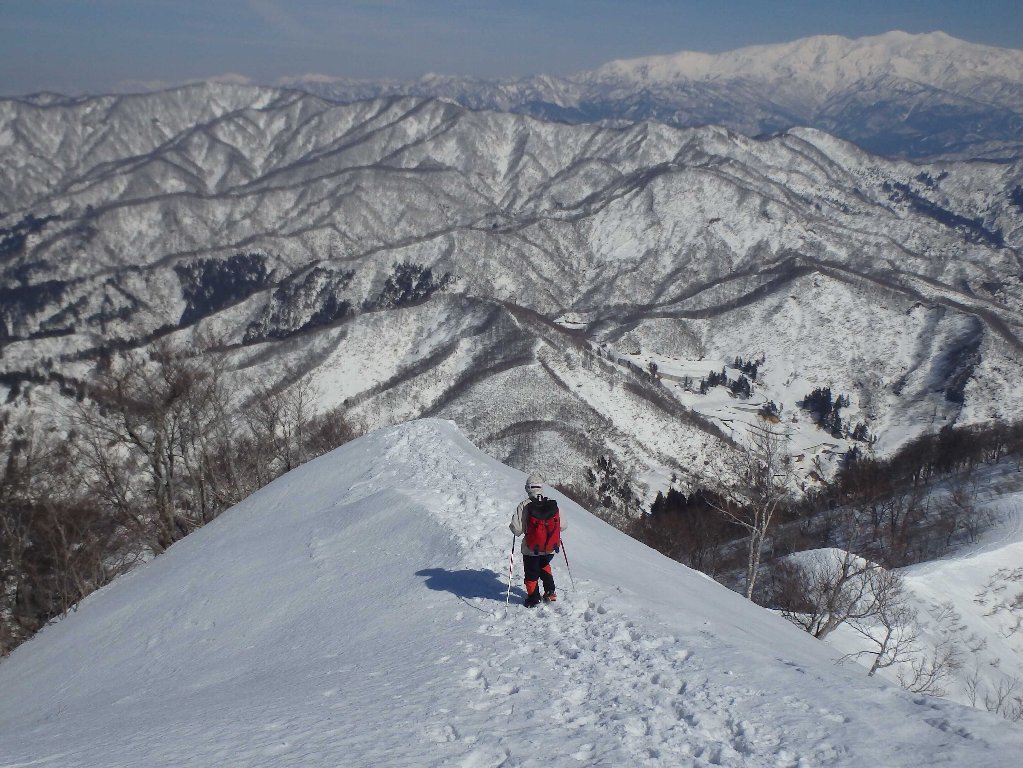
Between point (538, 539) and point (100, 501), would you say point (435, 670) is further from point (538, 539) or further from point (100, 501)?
point (100, 501)

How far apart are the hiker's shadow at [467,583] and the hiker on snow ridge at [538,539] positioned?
0.73m

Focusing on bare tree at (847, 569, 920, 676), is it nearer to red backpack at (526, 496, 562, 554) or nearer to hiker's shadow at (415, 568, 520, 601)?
hiker's shadow at (415, 568, 520, 601)

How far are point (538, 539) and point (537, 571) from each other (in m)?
0.52

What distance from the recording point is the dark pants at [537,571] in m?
10.3

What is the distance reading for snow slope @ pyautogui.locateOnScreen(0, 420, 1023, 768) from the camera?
22.3 ft

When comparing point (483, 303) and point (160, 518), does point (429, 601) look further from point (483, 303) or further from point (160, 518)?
point (483, 303)

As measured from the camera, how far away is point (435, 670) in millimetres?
8531

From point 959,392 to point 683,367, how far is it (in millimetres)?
56074

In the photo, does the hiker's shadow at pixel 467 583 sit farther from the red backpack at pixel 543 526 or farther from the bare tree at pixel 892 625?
the bare tree at pixel 892 625

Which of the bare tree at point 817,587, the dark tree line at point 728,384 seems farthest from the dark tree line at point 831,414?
the bare tree at point 817,587

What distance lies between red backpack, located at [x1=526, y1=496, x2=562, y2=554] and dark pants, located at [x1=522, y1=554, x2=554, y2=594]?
0.13 meters

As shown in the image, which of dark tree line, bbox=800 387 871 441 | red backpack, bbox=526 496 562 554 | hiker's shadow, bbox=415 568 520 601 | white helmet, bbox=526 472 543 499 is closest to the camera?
red backpack, bbox=526 496 562 554

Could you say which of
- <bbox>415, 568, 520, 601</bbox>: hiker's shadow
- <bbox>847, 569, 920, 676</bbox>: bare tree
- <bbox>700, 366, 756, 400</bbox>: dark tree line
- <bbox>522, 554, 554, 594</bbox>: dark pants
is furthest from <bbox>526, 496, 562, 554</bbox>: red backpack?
<bbox>700, 366, 756, 400</bbox>: dark tree line

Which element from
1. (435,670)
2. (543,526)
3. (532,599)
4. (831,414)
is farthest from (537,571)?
(831,414)
